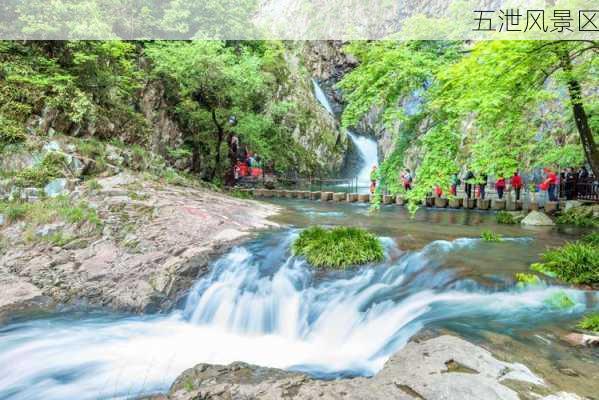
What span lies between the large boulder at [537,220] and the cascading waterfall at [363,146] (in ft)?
61.6

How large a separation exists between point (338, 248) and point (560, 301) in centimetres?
445

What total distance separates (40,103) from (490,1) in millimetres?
32659

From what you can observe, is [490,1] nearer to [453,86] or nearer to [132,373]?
[453,86]

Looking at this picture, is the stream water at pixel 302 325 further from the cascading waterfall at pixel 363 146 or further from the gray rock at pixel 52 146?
the cascading waterfall at pixel 363 146

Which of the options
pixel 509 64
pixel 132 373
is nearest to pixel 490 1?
pixel 509 64

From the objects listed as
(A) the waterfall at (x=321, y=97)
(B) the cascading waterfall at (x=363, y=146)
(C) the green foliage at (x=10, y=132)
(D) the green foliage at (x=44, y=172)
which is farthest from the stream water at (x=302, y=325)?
(A) the waterfall at (x=321, y=97)

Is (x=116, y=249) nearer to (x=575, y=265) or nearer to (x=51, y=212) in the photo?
(x=51, y=212)

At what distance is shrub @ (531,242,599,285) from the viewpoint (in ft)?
26.8

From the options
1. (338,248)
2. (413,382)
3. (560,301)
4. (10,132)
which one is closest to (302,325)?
(338,248)

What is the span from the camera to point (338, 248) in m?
10.0

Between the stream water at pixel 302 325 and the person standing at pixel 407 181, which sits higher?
the person standing at pixel 407 181

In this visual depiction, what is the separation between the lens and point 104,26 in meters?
16.7

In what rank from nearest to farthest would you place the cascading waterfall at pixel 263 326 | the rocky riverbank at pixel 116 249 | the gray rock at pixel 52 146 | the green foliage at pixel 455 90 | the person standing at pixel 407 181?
the cascading waterfall at pixel 263 326 < the green foliage at pixel 455 90 < the rocky riverbank at pixel 116 249 < the gray rock at pixel 52 146 < the person standing at pixel 407 181

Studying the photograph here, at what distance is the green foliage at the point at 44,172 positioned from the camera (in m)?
13.0
